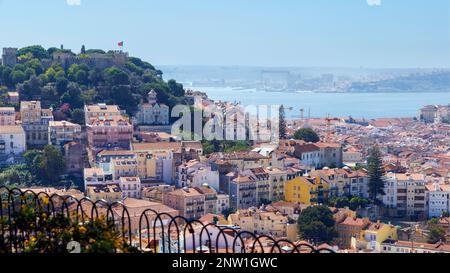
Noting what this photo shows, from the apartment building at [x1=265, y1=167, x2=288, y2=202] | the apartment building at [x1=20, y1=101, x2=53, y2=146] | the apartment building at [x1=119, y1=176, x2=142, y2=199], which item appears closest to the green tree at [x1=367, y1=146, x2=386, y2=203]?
the apartment building at [x1=265, y1=167, x2=288, y2=202]

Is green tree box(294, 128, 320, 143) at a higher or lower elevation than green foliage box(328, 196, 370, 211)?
higher

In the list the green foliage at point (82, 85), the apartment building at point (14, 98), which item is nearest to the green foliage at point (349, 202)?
the green foliage at point (82, 85)

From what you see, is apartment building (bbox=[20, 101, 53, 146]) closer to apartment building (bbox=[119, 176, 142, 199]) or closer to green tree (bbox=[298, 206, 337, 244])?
apartment building (bbox=[119, 176, 142, 199])

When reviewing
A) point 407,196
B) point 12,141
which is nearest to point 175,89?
point 12,141

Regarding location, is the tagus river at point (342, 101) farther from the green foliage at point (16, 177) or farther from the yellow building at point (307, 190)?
the green foliage at point (16, 177)

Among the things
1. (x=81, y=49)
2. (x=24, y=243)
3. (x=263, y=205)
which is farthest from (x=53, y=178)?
(x=24, y=243)

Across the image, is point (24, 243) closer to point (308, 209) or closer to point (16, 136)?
point (308, 209)
